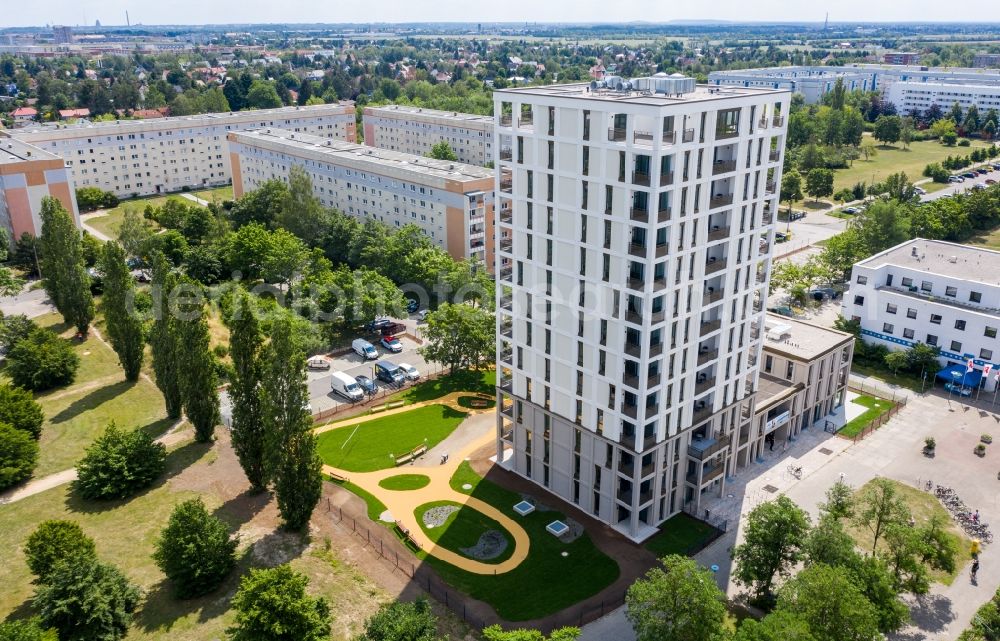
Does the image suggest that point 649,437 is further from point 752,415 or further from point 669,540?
point 752,415

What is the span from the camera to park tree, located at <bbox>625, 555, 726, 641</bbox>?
3256 cm

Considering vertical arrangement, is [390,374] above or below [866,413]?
above

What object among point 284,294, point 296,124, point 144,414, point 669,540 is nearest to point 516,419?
point 669,540

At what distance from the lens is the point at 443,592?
4103 cm

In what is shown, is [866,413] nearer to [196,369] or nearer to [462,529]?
[462,529]

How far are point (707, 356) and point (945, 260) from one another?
43.8 m

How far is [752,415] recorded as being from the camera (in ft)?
169

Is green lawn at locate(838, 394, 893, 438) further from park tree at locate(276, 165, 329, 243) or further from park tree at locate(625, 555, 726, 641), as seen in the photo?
park tree at locate(276, 165, 329, 243)

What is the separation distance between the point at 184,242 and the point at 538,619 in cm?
7721

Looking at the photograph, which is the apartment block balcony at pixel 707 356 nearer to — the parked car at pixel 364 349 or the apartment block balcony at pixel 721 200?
the apartment block balcony at pixel 721 200

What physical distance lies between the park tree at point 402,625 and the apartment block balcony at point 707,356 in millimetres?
22283

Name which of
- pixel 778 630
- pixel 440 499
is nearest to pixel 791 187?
pixel 440 499

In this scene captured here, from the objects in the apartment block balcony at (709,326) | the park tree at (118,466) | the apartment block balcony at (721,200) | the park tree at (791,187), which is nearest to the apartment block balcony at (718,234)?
the apartment block balcony at (721,200)

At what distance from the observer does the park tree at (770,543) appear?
125 feet
